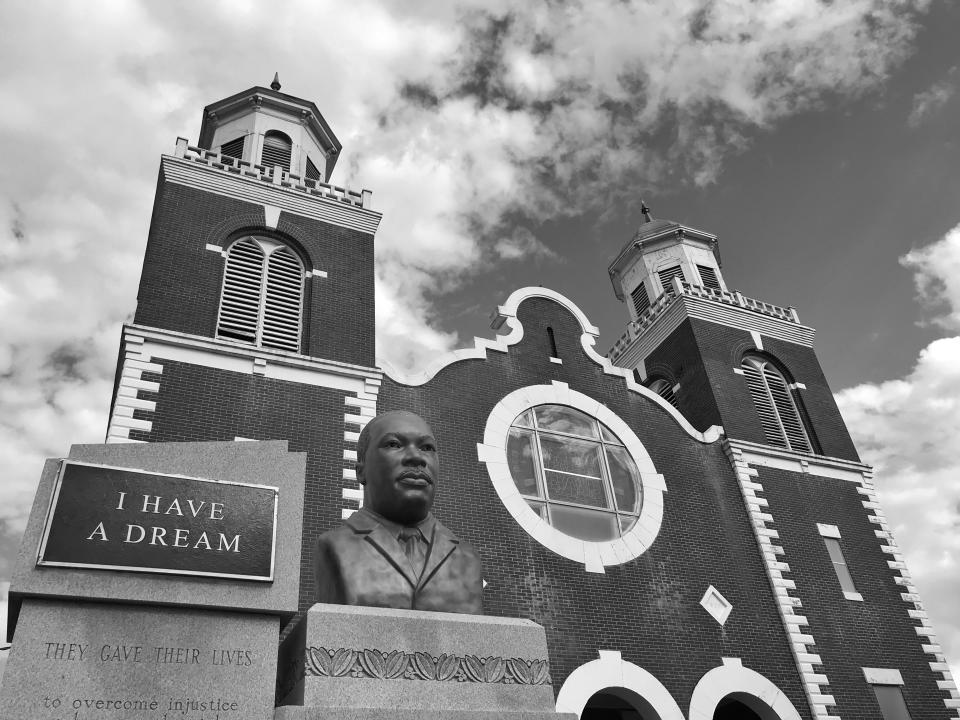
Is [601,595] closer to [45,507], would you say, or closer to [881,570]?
[881,570]

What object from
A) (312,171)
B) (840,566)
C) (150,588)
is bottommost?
(150,588)

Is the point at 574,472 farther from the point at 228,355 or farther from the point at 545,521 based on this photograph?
the point at 228,355

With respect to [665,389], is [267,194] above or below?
above

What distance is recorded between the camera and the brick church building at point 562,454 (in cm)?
1502

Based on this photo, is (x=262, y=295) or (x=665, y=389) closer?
(x=262, y=295)

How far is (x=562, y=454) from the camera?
18203 millimetres

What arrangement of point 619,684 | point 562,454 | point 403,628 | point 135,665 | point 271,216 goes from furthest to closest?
point 271,216
point 562,454
point 619,684
point 403,628
point 135,665

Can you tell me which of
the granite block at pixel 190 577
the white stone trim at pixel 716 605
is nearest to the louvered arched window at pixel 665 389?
the white stone trim at pixel 716 605

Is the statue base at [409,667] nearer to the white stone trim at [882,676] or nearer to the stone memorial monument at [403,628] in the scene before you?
the stone memorial monument at [403,628]

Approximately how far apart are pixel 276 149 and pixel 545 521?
1366 cm

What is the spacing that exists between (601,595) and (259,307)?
10.0m

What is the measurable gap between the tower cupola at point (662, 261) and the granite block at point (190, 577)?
901 inches

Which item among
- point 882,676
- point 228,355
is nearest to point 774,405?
point 882,676

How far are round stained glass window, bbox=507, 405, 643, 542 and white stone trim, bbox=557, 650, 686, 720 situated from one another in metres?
2.90
